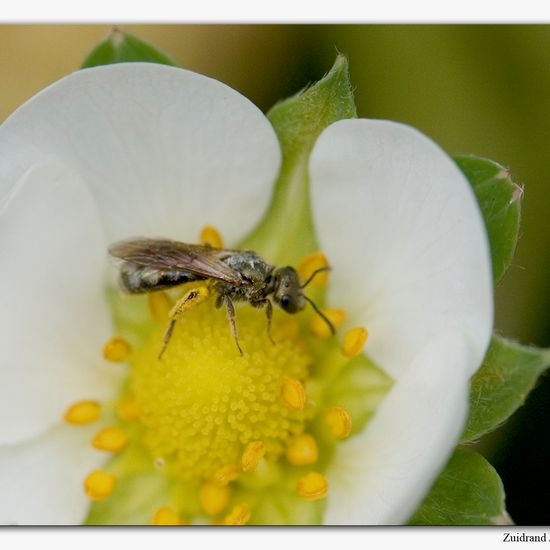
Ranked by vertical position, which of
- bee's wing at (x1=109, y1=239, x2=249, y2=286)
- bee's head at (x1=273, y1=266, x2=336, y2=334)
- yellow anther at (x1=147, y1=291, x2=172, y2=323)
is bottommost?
yellow anther at (x1=147, y1=291, x2=172, y2=323)

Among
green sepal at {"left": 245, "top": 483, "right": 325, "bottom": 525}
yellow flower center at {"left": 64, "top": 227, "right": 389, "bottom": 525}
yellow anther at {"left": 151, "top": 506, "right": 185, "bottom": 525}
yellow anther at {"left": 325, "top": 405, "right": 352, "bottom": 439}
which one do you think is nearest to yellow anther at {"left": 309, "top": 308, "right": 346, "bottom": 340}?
yellow flower center at {"left": 64, "top": 227, "right": 389, "bottom": 525}

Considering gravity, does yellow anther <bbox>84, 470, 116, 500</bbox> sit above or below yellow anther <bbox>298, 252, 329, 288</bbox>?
below

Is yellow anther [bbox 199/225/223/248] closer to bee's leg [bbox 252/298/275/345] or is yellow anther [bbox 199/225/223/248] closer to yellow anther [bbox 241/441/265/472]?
bee's leg [bbox 252/298/275/345]

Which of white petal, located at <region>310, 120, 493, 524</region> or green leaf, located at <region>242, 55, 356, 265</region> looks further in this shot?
green leaf, located at <region>242, 55, 356, 265</region>

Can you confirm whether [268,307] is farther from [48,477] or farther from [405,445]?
[48,477]

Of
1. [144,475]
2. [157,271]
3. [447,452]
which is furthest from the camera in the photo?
[144,475]

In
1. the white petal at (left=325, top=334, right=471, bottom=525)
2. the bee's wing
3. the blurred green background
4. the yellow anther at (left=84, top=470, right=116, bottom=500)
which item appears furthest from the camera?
the blurred green background

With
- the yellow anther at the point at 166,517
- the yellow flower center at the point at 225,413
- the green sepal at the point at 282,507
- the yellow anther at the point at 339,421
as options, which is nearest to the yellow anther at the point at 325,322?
the yellow flower center at the point at 225,413
